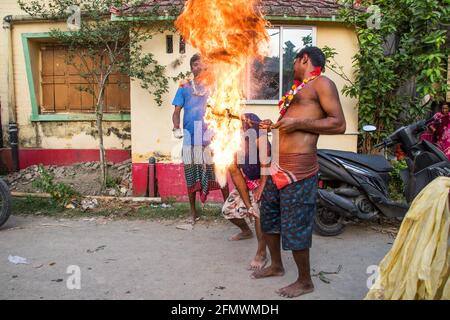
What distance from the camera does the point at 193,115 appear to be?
19.0 ft

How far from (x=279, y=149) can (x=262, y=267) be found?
1305 millimetres

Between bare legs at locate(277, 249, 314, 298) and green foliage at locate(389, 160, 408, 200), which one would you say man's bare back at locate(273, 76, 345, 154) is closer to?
bare legs at locate(277, 249, 314, 298)

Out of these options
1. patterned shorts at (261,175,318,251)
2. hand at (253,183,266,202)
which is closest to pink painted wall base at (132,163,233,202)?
hand at (253,183,266,202)

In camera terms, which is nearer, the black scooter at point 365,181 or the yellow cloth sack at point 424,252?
the yellow cloth sack at point 424,252

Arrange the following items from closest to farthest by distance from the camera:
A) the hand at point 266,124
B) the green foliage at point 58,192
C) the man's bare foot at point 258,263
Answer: the hand at point 266,124, the man's bare foot at point 258,263, the green foliage at point 58,192

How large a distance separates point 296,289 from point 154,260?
1.61m

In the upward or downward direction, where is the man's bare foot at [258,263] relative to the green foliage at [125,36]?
downward

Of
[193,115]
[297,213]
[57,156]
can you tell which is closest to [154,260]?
[297,213]

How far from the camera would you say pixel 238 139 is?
423 centimetres

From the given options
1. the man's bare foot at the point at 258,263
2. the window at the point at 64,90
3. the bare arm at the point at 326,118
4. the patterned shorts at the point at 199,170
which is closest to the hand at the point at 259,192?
the man's bare foot at the point at 258,263

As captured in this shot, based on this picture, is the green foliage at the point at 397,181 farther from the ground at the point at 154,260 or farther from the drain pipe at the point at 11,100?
the drain pipe at the point at 11,100

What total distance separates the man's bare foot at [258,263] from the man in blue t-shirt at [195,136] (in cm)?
157

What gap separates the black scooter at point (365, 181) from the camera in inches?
198

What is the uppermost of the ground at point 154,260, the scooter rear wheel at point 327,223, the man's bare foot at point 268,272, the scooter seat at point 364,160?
the scooter seat at point 364,160
